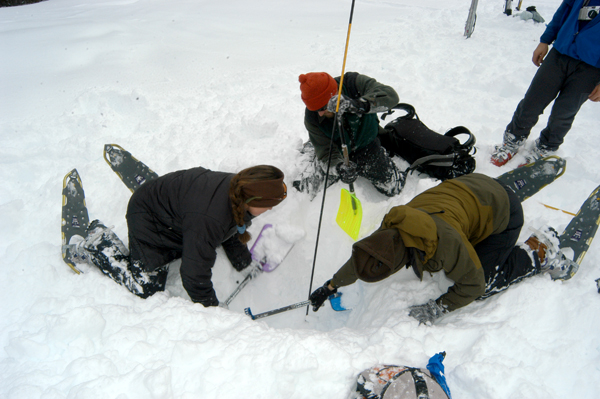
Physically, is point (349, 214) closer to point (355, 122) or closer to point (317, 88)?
point (355, 122)

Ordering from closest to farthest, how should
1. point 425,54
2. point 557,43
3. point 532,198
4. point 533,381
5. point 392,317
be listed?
point 533,381 → point 392,317 → point 557,43 → point 532,198 → point 425,54

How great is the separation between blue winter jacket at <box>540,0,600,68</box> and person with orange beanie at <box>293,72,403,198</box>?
4.92 feet

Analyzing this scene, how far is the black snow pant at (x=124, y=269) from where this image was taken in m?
2.41

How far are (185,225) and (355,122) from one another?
1759 mm

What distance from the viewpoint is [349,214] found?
9.84ft

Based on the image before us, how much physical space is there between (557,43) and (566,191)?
139 cm

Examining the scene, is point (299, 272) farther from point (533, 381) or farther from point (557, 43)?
point (557, 43)

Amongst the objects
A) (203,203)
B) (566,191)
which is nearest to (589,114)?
(566,191)

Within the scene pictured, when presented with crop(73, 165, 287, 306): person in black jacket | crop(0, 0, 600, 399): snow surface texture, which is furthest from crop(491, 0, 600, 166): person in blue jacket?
crop(73, 165, 287, 306): person in black jacket

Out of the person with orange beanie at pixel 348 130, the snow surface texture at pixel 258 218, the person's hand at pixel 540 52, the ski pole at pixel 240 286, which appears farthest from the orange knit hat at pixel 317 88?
the person's hand at pixel 540 52

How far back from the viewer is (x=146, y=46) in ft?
18.3

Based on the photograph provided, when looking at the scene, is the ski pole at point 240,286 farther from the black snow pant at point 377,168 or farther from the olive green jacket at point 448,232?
the black snow pant at point 377,168

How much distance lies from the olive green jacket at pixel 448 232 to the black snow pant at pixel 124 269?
141cm

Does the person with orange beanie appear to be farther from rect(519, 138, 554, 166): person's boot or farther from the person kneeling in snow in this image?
rect(519, 138, 554, 166): person's boot
